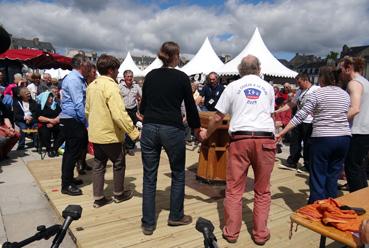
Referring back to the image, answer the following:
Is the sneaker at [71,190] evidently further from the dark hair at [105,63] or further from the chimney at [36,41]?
the chimney at [36,41]

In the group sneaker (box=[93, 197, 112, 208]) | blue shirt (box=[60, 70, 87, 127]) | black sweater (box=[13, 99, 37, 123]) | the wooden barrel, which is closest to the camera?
sneaker (box=[93, 197, 112, 208])

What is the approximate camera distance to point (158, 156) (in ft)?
11.7

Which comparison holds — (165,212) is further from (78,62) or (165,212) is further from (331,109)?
(78,62)

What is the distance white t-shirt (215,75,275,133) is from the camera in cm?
325

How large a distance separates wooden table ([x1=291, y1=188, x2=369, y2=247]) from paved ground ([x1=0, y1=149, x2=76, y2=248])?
90.7 inches

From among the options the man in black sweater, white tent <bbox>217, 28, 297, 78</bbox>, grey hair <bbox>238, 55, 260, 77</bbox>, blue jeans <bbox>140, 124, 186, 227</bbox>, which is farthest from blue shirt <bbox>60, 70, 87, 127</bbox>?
white tent <bbox>217, 28, 297, 78</bbox>

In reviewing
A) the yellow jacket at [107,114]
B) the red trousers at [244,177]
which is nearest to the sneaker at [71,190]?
the yellow jacket at [107,114]

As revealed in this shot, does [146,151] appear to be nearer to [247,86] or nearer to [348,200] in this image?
[247,86]

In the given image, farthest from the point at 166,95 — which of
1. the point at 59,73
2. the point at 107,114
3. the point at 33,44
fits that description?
the point at 33,44

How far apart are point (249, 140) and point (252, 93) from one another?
45 cm

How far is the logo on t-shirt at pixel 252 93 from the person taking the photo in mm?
3246

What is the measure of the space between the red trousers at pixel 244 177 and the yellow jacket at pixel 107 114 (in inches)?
53.8

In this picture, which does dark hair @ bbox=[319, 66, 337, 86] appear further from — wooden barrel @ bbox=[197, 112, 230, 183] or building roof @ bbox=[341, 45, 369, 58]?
building roof @ bbox=[341, 45, 369, 58]

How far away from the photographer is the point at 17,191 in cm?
519
